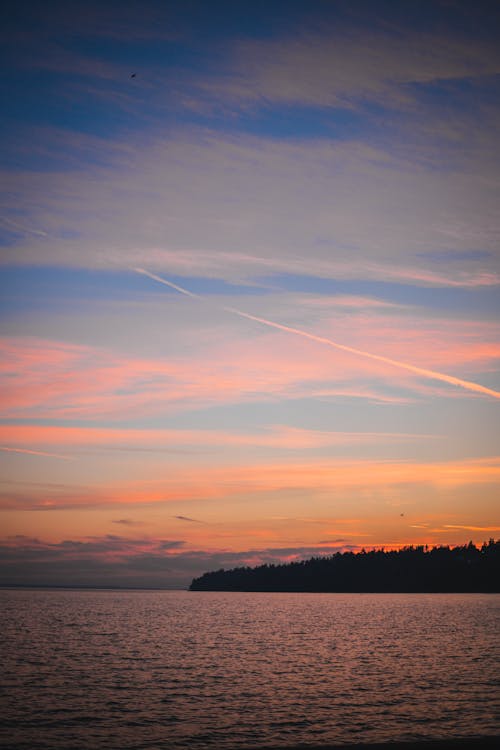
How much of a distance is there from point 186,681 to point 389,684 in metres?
20.1

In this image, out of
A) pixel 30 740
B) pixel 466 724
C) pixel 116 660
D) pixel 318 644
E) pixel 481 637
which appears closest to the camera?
pixel 30 740

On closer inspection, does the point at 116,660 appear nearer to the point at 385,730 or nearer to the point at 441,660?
the point at 441,660

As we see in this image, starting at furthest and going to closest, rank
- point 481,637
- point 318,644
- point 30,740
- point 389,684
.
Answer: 1. point 481,637
2. point 318,644
3. point 389,684
4. point 30,740

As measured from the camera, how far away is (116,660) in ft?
279

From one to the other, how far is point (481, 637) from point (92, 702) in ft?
302

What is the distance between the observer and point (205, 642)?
378 feet

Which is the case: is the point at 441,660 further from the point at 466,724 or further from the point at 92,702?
the point at 92,702

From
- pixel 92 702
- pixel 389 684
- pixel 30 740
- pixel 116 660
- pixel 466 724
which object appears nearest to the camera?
pixel 30 740

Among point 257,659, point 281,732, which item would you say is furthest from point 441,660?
point 281,732

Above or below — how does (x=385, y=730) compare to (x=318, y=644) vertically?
above

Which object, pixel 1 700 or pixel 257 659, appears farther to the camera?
pixel 257 659

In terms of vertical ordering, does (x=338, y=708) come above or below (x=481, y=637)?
above

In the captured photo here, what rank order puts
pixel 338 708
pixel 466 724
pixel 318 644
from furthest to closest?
1. pixel 318 644
2. pixel 338 708
3. pixel 466 724

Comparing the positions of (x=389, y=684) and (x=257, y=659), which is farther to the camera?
(x=257, y=659)
